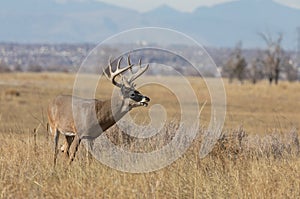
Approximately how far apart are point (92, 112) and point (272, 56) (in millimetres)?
92964

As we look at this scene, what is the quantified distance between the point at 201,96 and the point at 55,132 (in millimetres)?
45215

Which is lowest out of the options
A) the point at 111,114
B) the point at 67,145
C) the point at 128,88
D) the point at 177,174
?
the point at 67,145

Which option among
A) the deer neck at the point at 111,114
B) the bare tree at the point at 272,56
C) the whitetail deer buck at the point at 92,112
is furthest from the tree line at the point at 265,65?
the deer neck at the point at 111,114

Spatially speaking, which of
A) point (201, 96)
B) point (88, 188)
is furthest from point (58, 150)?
point (201, 96)

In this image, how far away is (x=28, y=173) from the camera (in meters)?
9.13

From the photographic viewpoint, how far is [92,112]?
12.7 m

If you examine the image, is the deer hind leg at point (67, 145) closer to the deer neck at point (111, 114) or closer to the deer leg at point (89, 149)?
the deer leg at point (89, 149)

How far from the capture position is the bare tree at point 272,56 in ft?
332

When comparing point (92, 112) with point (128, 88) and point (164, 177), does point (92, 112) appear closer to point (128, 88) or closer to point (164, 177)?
point (128, 88)

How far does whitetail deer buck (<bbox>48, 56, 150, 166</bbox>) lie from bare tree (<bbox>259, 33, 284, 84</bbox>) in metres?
89.1

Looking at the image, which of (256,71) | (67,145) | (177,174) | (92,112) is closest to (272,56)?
(256,71)

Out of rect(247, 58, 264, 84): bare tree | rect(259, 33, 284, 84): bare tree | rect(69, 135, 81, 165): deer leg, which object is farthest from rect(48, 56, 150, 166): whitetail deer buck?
rect(247, 58, 264, 84): bare tree

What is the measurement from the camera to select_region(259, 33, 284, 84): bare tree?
332 feet

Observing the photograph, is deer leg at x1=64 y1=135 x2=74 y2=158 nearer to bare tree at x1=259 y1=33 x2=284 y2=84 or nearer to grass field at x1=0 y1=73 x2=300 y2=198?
grass field at x1=0 y1=73 x2=300 y2=198
